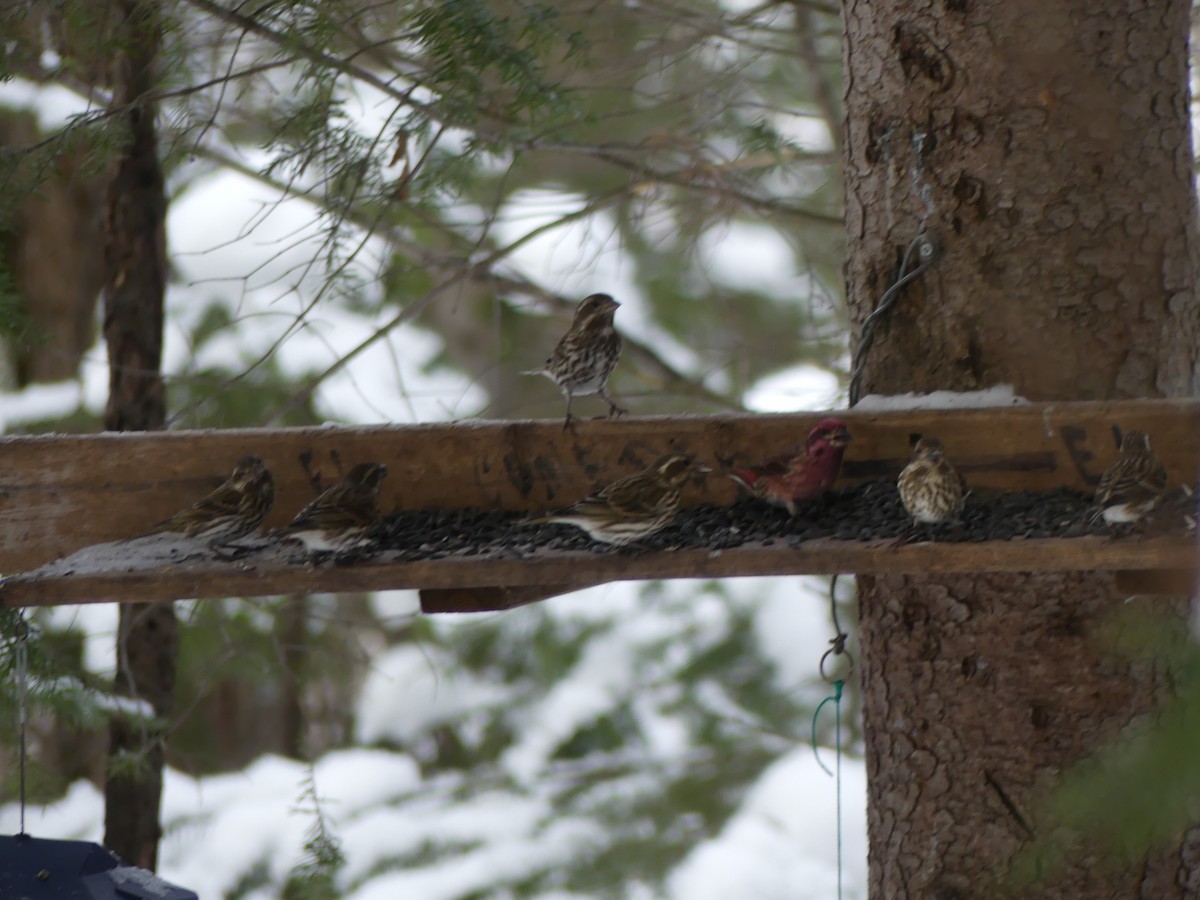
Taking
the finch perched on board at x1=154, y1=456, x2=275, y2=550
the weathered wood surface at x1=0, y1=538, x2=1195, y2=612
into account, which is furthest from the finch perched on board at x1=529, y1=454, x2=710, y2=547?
the finch perched on board at x1=154, y1=456, x2=275, y2=550

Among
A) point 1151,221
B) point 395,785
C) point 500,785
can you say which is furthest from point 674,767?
point 1151,221

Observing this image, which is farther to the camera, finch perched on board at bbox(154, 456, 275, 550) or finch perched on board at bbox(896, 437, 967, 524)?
finch perched on board at bbox(154, 456, 275, 550)

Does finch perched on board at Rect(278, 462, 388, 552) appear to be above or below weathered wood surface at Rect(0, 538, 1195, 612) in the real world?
above

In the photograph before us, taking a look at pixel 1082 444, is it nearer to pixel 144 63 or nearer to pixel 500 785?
pixel 144 63

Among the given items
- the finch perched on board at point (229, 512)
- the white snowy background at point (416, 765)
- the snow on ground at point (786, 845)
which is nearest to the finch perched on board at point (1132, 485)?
the finch perched on board at point (229, 512)

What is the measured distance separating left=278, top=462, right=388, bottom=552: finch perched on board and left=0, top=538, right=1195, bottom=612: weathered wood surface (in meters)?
0.10

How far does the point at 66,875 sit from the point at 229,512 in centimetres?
89

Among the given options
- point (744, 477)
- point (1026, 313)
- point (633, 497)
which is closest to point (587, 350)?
point (744, 477)

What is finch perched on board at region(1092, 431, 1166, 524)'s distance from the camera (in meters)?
2.58

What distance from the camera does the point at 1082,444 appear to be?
303cm

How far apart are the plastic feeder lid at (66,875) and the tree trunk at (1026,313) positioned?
6.14ft

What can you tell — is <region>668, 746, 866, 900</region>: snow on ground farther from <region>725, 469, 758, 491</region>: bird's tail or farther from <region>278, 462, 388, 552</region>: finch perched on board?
<region>278, 462, 388, 552</region>: finch perched on board

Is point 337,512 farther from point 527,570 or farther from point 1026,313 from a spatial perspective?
point 1026,313

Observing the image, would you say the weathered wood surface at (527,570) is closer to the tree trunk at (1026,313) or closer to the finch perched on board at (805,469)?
the finch perched on board at (805,469)
